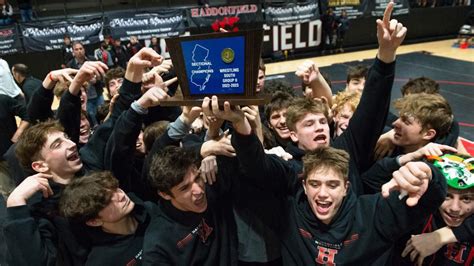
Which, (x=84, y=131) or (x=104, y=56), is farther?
(x=104, y=56)

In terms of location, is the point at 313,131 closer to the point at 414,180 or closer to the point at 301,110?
the point at 301,110

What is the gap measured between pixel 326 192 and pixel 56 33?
1275cm

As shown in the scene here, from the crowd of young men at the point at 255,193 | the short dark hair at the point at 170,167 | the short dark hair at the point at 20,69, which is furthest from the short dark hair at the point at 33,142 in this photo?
the short dark hair at the point at 20,69

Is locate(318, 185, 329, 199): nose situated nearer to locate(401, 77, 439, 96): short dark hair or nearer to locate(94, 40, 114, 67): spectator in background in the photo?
locate(401, 77, 439, 96): short dark hair

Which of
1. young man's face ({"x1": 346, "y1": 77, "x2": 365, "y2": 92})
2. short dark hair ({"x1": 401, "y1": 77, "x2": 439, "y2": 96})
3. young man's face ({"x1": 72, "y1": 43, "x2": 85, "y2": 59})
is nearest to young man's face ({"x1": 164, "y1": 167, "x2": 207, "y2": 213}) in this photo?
short dark hair ({"x1": 401, "y1": 77, "x2": 439, "y2": 96})

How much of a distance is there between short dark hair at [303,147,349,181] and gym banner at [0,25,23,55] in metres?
12.7

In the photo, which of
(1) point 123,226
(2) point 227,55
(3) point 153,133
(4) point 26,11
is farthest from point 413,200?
(4) point 26,11

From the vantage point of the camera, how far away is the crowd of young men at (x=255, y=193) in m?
2.08

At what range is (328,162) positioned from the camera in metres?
2.13

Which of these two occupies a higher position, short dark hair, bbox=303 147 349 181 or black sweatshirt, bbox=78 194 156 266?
short dark hair, bbox=303 147 349 181

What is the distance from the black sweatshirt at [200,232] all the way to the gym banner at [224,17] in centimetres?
1190

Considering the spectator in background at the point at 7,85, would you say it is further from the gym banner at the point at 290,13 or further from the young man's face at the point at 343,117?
the gym banner at the point at 290,13

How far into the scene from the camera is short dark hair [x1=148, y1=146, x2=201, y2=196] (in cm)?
226

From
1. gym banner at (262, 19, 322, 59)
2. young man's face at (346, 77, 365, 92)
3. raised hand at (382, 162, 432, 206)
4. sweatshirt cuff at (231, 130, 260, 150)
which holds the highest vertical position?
sweatshirt cuff at (231, 130, 260, 150)
